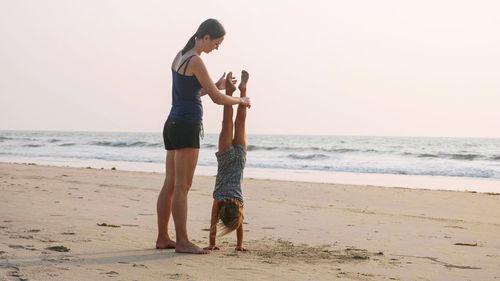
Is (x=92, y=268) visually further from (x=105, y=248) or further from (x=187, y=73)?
(x=187, y=73)

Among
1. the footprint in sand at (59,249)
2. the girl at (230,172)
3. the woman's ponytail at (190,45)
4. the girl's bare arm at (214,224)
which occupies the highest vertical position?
the woman's ponytail at (190,45)

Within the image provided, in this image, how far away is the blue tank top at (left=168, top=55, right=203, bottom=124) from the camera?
4.31 m

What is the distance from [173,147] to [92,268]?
1.19 metres

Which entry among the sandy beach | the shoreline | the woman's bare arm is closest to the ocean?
the shoreline

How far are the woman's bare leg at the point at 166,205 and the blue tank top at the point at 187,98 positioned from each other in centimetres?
38

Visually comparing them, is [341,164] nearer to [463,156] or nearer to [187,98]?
[463,156]

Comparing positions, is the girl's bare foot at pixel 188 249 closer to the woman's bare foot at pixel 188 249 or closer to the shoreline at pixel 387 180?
the woman's bare foot at pixel 188 249

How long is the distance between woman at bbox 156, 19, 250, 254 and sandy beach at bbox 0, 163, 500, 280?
0.39 metres

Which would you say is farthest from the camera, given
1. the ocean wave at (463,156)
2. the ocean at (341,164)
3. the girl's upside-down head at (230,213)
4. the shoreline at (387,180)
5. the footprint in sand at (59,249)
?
the ocean wave at (463,156)

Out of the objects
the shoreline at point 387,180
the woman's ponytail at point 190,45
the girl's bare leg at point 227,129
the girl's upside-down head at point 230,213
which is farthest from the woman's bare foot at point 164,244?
the shoreline at point 387,180

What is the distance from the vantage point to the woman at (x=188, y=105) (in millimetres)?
4297

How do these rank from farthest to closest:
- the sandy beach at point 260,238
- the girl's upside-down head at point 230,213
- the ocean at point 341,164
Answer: the ocean at point 341,164 < the girl's upside-down head at point 230,213 < the sandy beach at point 260,238

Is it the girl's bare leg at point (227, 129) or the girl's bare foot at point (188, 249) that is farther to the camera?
the girl's bare leg at point (227, 129)

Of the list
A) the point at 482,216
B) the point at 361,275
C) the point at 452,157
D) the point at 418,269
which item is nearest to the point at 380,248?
the point at 418,269
